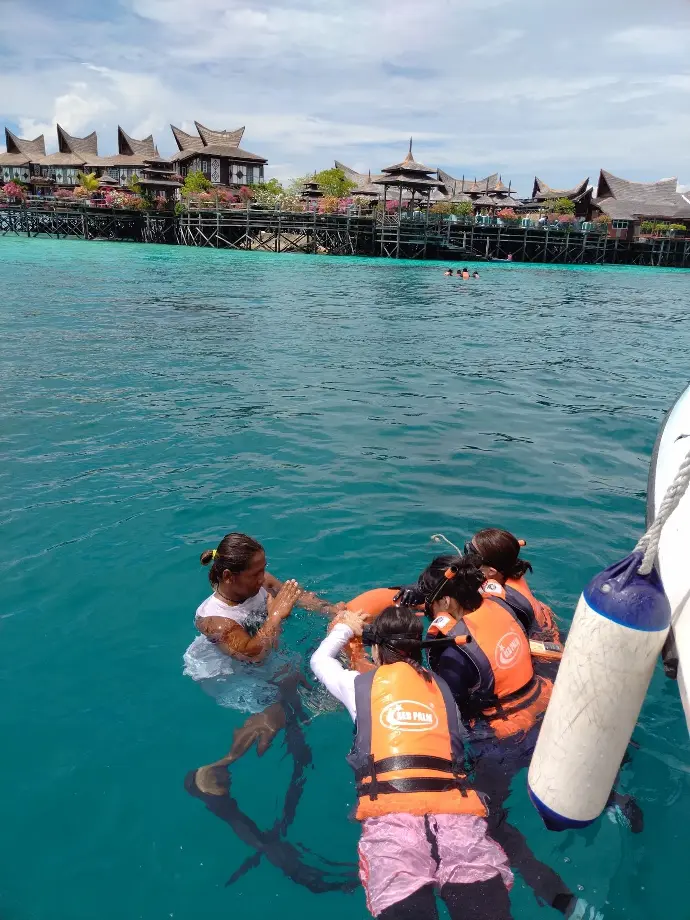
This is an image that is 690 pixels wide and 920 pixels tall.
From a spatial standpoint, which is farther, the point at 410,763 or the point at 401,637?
the point at 401,637

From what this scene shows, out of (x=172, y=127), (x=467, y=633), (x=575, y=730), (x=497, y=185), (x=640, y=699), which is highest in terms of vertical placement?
(x=172, y=127)

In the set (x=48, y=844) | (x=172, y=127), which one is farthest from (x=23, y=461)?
(x=172, y=127)

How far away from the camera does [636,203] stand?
64875 millimetres

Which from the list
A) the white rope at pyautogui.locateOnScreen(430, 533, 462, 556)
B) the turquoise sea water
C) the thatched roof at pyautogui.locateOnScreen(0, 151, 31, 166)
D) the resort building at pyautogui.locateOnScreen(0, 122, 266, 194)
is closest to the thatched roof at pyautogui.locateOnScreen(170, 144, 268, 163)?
the resort building at pyautogui.locateOnScreen(0, 122, 266, 194)

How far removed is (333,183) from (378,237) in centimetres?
1509

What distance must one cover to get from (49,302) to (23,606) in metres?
17.0

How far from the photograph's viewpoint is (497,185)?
7944 centimetres

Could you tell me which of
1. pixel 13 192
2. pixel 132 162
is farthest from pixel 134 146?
pixel 13 192

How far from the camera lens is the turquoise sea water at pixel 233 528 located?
3.29 metres

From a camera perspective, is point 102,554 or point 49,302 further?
point 49,302

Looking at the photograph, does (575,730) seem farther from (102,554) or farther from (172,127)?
(172,127)

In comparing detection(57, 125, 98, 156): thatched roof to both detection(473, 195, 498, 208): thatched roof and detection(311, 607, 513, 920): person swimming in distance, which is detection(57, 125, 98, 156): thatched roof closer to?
detection(473, 195, 498, 208): thatched roof

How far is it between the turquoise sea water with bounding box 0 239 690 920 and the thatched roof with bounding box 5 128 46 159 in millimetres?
81670

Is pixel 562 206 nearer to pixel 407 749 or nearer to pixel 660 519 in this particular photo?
pixel 407 749
